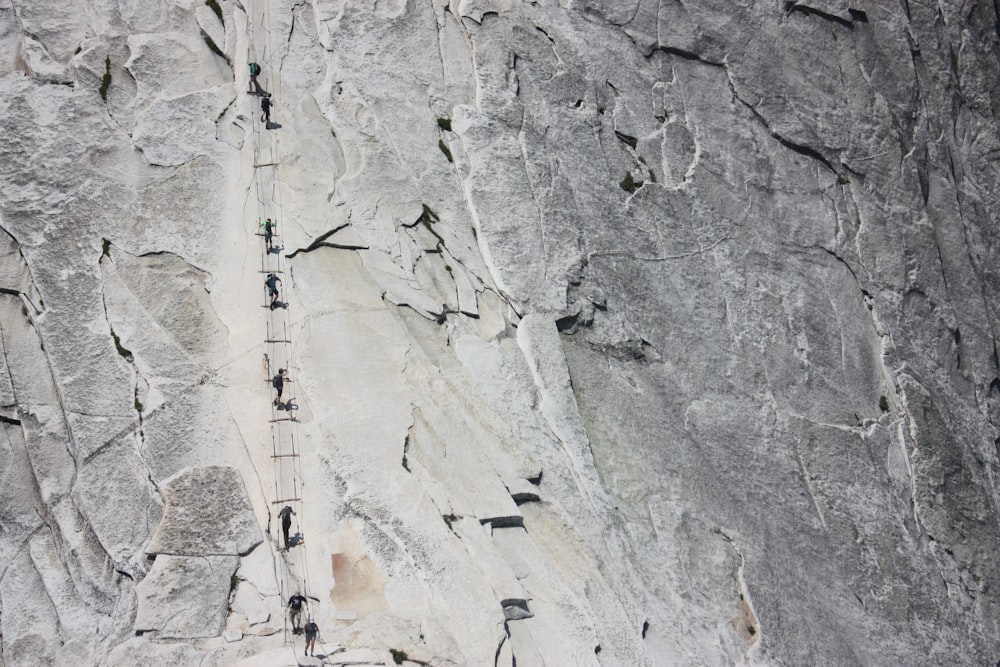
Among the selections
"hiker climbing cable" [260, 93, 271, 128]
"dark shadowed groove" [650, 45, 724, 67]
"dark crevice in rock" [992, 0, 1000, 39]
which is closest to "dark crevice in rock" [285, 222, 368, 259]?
"hiker climbing cable" [260, 93, 271, 128]

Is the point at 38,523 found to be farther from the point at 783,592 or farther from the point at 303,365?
the point at 783,592

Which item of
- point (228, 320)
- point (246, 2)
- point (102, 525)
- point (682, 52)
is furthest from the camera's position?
point (682, 52)

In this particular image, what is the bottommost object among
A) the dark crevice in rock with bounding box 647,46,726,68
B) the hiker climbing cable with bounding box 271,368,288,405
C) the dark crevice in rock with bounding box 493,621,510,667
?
the dark crevice in rock with bounding box 493,621,510,667

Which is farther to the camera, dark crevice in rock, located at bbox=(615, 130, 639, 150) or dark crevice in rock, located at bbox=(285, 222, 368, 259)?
dark crevice in rock, located at bbox=(615, 130, 639, 150)

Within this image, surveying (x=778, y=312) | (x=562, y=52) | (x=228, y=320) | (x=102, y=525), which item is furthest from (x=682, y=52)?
(x=102, y=525)

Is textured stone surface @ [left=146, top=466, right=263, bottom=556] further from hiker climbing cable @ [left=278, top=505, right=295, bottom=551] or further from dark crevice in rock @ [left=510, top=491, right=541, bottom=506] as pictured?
dark crevice in rock @ [left=510, top=491, right=541, bottom=506]

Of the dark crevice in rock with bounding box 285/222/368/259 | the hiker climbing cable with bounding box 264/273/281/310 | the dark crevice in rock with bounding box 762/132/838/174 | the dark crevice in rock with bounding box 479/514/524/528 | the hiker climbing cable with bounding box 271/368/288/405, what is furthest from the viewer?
the dark crevice in rock with bounding box 762/132/838/174
